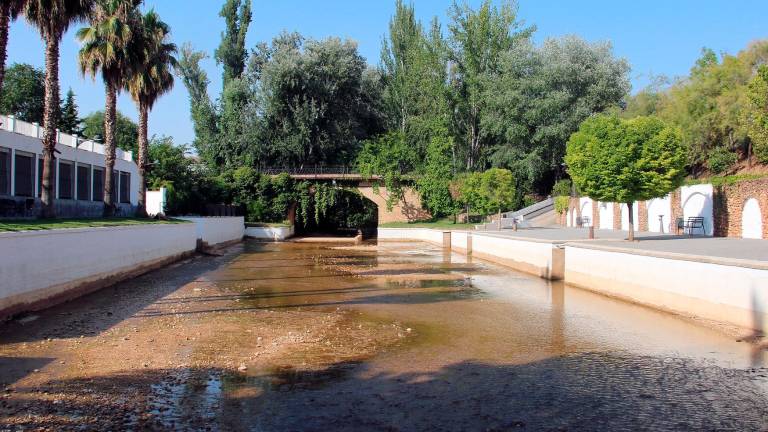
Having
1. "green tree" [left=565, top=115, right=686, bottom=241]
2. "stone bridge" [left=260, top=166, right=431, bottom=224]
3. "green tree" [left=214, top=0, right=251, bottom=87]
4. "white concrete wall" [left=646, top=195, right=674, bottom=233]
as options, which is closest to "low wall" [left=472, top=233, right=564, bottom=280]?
"green tree" [left=565, top=115, right=686, bottom=241]

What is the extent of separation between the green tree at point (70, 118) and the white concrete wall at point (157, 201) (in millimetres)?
17637

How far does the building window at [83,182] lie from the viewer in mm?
28922

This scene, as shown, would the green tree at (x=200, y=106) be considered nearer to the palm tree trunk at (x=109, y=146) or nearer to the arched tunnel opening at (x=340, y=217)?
the arched tunnel opening at (x=340, y=217)

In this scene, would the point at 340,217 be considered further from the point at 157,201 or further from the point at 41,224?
the point at 41,224

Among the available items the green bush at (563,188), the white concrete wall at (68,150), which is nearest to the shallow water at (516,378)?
the white concrete wall at (68,150)

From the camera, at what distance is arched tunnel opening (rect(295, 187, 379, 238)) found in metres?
53.9


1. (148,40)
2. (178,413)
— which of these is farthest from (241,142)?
(178,413)

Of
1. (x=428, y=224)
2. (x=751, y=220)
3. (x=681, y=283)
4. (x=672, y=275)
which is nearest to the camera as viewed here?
(x=681, y=283)

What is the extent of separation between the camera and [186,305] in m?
14.0

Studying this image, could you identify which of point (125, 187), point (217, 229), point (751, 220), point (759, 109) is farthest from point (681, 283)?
point (125, 187)

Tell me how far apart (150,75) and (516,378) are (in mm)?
26246

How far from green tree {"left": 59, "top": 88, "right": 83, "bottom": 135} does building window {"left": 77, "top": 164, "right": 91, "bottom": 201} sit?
26.3 metres

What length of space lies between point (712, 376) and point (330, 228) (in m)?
54.6

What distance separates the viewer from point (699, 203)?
2602 cm
